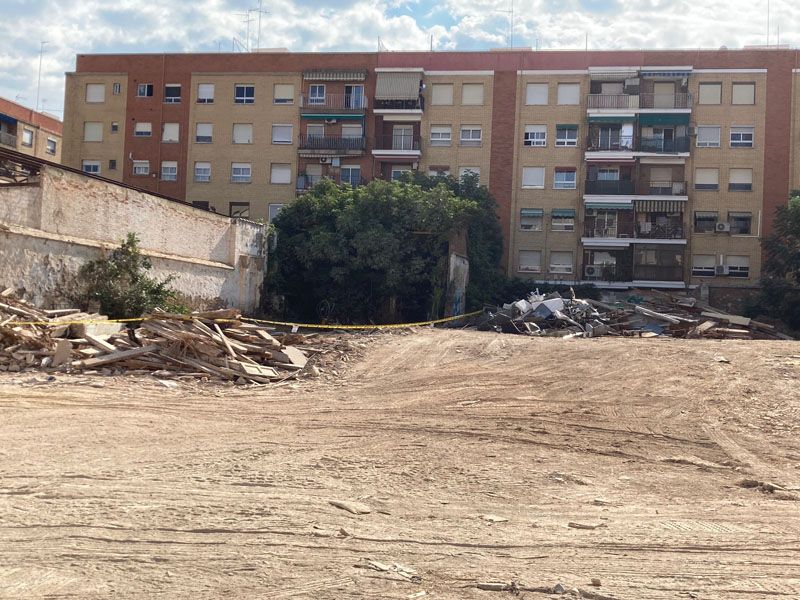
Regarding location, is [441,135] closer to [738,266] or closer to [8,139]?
A: [738,266]

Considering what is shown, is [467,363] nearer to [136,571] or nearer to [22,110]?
[136,571]

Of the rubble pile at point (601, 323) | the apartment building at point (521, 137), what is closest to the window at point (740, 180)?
the apartment building at point (521, 137)

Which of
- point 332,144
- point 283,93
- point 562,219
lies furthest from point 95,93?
point 562,219

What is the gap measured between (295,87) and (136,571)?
46.9 metres

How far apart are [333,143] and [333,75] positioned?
4418 millimetres

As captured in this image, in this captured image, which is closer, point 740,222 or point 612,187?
point 740,222

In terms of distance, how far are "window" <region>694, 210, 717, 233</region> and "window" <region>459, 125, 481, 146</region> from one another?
1399 centimetres

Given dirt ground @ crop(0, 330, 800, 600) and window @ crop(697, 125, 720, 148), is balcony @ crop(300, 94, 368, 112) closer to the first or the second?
window @ crop(697, 125, 720, 148)

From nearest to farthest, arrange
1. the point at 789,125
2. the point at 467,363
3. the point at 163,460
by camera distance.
Answer: 1. the point at 163,460
2. the point at 467,363
3. the point at 789,125

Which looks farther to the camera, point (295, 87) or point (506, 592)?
point (295, 87)

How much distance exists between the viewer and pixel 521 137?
47625 mm

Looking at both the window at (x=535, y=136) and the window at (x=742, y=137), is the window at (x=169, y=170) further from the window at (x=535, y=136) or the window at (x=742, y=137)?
the window at (x=742, y=137)

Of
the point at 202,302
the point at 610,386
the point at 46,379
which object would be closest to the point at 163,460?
the point at 46,379

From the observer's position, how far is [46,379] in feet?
47.9
